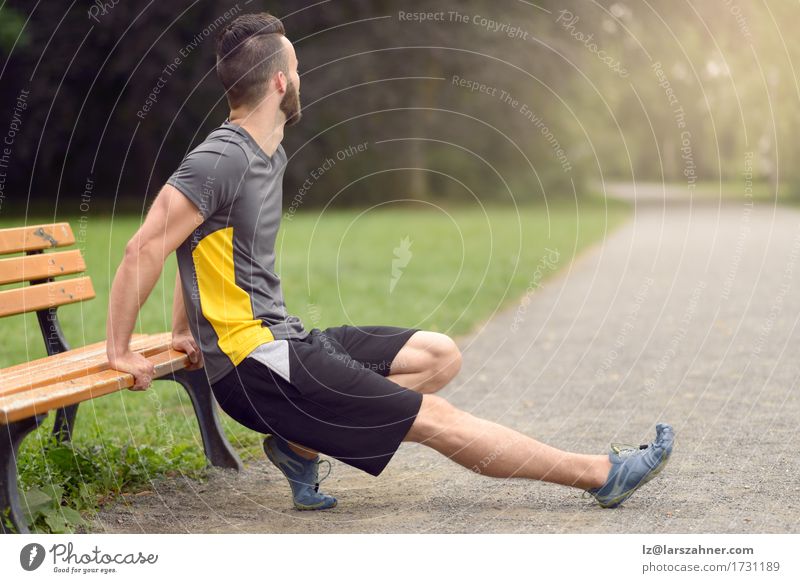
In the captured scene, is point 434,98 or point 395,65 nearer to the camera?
point 395,65

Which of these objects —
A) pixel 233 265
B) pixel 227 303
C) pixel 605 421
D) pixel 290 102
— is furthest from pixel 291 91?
pixel 605 421

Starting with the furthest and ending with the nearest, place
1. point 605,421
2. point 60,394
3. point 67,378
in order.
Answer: point 605,421 < point 67,378 < point 60,394

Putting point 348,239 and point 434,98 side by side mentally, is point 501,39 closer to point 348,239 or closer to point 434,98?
point 434,98

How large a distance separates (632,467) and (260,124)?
1.86 meters

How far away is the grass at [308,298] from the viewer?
4.66 m

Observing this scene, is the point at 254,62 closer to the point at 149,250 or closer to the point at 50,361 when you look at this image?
the point at 149,250

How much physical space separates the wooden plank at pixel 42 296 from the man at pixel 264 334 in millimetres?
974

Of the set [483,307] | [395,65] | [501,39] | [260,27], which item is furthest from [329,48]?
[260,27]

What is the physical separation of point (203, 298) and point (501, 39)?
22859 mm

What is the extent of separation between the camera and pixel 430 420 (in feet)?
12.9

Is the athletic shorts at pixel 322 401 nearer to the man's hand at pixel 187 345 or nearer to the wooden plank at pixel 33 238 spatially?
the man's hand at pixel 187 345

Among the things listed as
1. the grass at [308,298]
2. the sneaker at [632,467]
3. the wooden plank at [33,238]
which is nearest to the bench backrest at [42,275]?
the wooden plank at [33,238]
